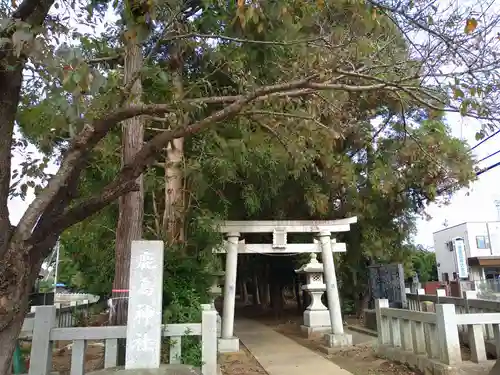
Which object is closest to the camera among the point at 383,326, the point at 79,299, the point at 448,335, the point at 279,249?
the point at 448,335

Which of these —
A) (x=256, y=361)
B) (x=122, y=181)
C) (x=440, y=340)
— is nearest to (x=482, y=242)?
(x=256, y=361)

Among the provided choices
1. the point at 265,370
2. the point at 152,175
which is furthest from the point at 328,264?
the point at 152,175

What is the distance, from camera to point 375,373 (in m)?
7.57

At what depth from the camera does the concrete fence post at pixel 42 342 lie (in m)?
4.96

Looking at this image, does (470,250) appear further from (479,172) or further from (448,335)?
(448,335)

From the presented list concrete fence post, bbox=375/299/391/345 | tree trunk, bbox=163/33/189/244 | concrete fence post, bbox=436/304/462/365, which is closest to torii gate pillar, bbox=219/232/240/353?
tree trunk, bbox=163/33/189/244

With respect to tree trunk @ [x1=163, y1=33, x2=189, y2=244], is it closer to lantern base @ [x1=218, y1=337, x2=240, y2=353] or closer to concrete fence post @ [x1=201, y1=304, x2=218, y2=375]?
concrete fence post @ [x1=201, y1=304, x2=218, y2=375]

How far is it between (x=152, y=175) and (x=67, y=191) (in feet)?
15.9

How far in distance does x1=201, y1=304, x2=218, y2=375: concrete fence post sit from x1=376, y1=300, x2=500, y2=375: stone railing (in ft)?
10.4

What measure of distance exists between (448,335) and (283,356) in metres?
4.23

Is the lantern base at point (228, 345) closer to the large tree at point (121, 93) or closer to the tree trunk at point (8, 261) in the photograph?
the large tree at point (121, 93)

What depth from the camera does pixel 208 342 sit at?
18.2 ft

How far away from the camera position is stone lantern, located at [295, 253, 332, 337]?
40.1 ft

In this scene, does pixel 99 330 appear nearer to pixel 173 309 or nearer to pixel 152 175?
pixel 173 309
